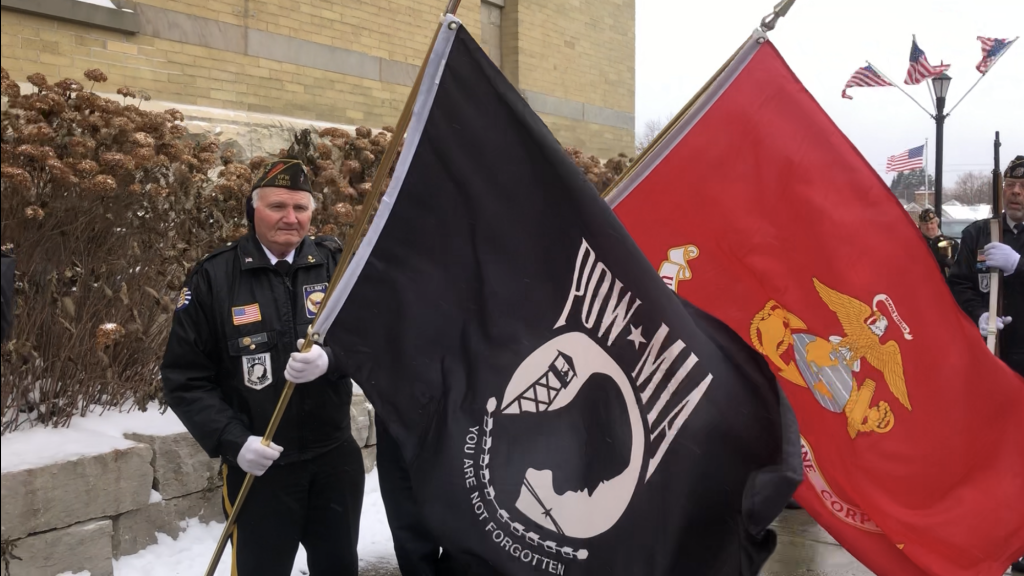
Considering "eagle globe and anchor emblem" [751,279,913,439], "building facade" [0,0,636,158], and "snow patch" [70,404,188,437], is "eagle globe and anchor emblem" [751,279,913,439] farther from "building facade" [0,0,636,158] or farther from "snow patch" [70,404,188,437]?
"building facade" [0,0,636,158]

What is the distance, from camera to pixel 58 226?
4828 mm

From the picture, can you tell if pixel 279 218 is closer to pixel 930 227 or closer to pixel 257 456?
pixel 257 456

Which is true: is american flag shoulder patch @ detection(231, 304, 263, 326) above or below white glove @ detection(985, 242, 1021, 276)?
below

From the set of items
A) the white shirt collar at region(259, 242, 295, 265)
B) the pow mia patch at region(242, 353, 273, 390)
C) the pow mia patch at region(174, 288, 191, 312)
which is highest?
the white shirt collar at region(259, 242, 295, 265)

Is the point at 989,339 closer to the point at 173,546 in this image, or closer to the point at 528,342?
the point at 528,342

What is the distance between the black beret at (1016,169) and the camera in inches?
203

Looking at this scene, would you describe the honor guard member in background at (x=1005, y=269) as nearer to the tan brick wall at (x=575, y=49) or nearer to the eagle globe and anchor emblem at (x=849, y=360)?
the eagle globe and anchor emblem at (x=849, y=360)

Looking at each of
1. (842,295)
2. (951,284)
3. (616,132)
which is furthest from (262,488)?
(616,132)

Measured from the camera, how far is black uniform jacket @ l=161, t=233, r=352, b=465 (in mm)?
2951

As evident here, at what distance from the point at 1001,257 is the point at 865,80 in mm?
11920

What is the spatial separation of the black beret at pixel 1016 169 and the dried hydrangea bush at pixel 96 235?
3.82 metres

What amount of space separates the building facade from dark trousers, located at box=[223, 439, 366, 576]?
4208 millimetres

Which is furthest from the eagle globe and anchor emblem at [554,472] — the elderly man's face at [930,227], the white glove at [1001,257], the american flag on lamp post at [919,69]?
the american flag on lamp post at [919,69]

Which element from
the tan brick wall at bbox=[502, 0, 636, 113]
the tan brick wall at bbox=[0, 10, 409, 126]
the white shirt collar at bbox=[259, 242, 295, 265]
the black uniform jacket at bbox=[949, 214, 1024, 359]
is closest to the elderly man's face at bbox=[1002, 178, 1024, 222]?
the black uniform jacket at bbox=[949, 214, 1024, 359]
